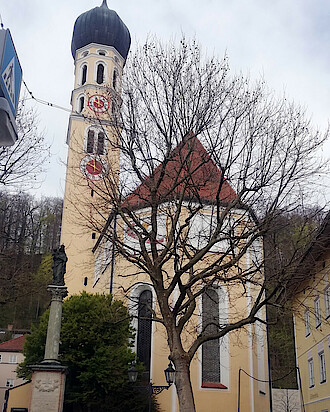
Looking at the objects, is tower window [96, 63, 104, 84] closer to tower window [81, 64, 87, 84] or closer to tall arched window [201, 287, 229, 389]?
tower window [81, 64, 87, 84]

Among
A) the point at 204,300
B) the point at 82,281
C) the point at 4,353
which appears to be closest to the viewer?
the point at 204,300

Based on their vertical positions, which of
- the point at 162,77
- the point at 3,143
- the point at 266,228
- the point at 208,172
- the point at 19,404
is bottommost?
the point at 19,404

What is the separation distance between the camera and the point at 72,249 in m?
32.1

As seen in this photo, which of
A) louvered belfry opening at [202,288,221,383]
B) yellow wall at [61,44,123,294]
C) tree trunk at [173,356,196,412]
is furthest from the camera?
yellow wall at [61,44,123,294]

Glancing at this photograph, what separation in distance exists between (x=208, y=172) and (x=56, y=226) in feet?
172

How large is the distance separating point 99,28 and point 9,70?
120 ft

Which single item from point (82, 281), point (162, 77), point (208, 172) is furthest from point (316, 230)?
point (82, 281)

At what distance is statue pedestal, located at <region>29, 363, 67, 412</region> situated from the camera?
15789 millimetres

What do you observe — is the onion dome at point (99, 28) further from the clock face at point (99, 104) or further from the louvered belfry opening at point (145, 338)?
the louvered belfry opening at point (145, 338)

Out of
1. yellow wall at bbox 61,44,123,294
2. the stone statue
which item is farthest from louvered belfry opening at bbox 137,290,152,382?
the stone statue

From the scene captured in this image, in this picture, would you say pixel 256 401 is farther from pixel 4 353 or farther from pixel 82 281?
pixel 4 353

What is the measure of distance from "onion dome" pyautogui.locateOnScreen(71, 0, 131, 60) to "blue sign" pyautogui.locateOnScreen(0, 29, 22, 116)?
3598 cm

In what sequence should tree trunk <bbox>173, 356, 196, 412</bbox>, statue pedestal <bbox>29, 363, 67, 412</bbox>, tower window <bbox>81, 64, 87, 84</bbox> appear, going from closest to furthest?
tree trunk <bbox>173, 356, 196, 412</bbox>, statue pedestal <bbox>29, 363, 67, 412</bbox>, tower window <bbox>81, 64, 87, 84</bbox>

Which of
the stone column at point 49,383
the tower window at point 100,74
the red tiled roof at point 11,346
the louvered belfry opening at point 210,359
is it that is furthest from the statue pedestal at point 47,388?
the red tiled roof at point 11,346
